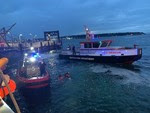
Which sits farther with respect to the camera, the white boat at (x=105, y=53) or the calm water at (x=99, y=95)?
the white boat at (x=105, y=53)

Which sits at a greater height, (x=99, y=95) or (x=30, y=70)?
(x=30, y=70)

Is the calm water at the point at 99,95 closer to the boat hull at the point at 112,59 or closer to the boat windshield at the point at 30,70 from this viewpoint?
the boat windshield at the point at 30,70

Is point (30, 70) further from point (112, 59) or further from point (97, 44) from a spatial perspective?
point (97, 44)

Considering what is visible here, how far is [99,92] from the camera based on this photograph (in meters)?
23.2

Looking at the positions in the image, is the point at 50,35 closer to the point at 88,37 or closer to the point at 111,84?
the point at 88,37

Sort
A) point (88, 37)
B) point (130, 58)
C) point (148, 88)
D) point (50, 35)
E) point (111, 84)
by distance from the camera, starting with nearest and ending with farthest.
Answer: point (148, 88) → point (111, 84) → point (130, 58) → point (88, 37) → point (50, 35)

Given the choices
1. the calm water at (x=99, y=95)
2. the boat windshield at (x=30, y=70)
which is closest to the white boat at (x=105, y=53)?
the calm water at (x=99, y=95)

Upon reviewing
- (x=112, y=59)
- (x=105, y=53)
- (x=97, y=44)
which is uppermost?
(x=97, y=44)

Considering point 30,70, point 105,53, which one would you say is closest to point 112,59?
point 105,53

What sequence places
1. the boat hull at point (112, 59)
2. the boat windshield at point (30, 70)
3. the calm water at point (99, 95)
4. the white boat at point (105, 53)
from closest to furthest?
the calm water at point (99, 95), the boat windshield at point (30, 70), the white boat at point (105, 53), the boat hull at point (112, 59)

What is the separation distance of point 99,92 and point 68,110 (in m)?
5.95

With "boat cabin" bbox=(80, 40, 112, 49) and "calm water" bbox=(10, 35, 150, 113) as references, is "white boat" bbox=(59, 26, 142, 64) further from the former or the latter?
"calm water" bbox=(10, 35, 150, 113)

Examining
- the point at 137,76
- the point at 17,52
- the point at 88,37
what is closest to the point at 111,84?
the point at 137,76

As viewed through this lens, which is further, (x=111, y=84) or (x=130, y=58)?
(x=130, y=58)
